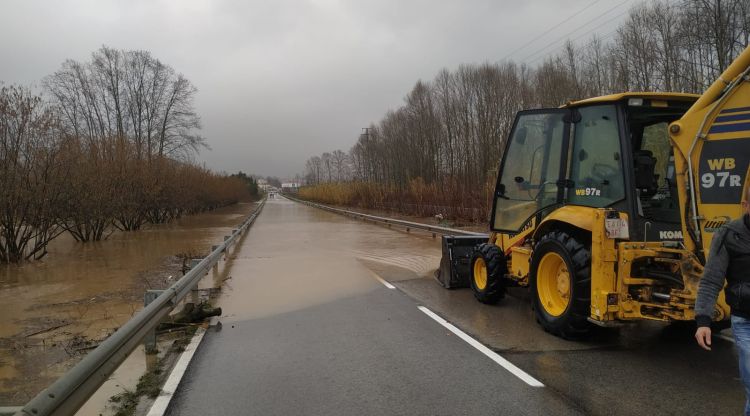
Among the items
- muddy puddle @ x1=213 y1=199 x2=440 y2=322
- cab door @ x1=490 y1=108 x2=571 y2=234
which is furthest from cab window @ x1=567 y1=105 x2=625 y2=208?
muddy puddle @ x1=213 y1=199 x2=440 y2=322

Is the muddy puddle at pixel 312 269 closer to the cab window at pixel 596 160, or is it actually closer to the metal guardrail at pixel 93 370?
the metal guardrail at pixel 93 370

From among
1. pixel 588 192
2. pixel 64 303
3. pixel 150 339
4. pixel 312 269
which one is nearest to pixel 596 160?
pixel 588 192

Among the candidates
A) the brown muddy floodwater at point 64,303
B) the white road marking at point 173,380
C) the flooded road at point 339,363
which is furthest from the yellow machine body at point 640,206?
the brown muddy floodwater at point 64,303

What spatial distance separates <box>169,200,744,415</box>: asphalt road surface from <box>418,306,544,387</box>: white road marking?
15 millimetres

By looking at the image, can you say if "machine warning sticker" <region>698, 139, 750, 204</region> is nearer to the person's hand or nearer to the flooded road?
the person's hand

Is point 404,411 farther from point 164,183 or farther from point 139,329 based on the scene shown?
point 164,183

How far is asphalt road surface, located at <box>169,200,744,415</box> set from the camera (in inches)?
166

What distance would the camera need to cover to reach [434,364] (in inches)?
206

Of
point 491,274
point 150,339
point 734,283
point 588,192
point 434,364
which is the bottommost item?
point 434,364

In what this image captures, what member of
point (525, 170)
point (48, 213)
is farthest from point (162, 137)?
point (525, 170)

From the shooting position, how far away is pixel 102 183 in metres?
19.6

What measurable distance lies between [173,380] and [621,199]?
5.06 m

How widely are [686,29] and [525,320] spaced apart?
25.3m

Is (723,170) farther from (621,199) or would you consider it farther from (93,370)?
(93,370)
